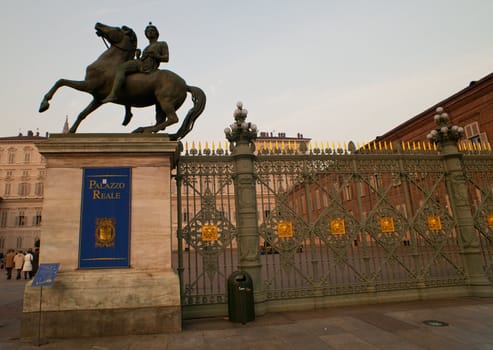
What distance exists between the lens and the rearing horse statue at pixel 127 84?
25.9ft

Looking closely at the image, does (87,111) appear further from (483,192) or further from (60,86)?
(483,192)

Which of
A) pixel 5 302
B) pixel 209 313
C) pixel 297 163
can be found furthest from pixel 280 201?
pixel 5 302

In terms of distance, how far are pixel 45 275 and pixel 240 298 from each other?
3.96 m

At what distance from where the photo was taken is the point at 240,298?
733cm

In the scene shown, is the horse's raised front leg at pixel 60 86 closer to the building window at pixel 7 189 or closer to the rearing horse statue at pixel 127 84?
the rearing horse statue at pixel 127 84

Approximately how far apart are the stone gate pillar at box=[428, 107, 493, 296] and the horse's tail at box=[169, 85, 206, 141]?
7.39 metres

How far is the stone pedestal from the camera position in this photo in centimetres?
634

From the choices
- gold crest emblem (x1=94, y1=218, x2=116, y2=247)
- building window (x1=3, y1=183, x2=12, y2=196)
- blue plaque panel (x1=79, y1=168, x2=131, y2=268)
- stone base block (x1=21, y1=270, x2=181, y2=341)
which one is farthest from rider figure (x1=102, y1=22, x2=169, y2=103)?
building window (x1=3, y1=183, x2=12, y2=196)

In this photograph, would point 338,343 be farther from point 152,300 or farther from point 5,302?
point 5,302

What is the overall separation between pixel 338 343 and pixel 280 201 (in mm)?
3936

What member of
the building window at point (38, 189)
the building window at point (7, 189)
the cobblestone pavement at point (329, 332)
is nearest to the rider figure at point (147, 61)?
the cobblestone pavement at point (329, 332)

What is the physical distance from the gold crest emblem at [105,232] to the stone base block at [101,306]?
617 millimetres

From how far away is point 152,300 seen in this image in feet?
21.4

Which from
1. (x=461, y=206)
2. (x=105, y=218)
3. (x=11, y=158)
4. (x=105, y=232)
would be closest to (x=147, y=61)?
(x=105, y=218)
